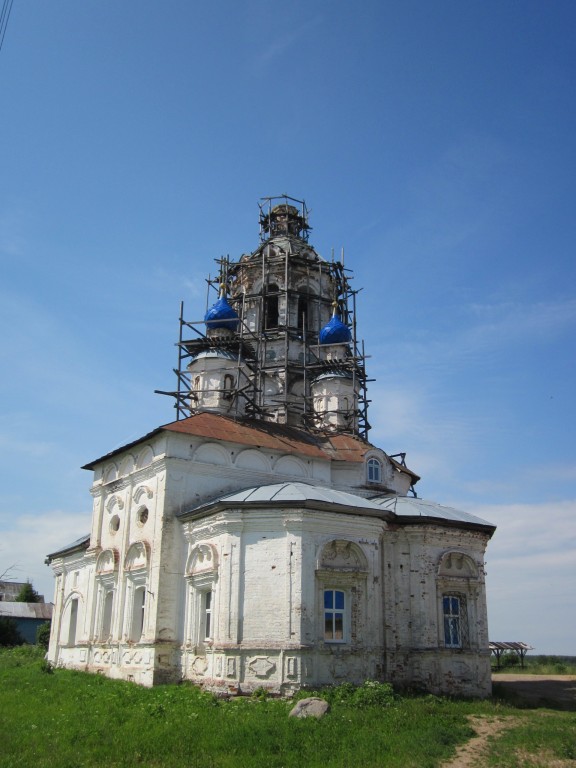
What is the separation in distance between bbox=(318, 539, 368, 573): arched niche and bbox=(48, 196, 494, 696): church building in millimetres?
36

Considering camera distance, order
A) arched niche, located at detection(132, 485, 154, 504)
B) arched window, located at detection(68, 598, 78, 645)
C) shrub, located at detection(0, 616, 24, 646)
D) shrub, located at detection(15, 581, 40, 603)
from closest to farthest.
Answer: arched niche, located at detection(132, 485, 154, 504), arched window, located at detection(68, 598, 78, 645), shrub, located at detection(0, 616, 24, 646), shrub, located at detection(15, 581, 40, 603)

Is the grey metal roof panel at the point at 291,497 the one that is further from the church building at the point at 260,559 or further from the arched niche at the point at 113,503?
the arched niche at the point at 113,503

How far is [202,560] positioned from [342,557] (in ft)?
11.7

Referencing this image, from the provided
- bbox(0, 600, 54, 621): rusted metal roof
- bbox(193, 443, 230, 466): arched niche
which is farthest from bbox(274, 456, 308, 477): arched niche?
bbox(0, 600, 54, 621): rusted metal roof

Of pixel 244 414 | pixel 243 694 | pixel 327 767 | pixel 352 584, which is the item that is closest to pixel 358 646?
pixel 352 584

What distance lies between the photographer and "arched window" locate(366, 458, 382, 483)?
22.9m

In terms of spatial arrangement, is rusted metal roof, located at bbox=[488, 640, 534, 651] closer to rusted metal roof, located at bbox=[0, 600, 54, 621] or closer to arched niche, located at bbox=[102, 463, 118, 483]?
arched niche, located at bbox=[102, 463, 118, 483]

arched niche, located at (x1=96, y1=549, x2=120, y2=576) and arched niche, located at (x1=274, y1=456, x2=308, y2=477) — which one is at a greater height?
arched niche, located at (x1=274, y1=456, x2=308, y2=477)

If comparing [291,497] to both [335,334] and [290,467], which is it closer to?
[290,467]

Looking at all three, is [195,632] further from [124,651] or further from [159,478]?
[159,478]

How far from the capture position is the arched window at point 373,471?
75.1 feet

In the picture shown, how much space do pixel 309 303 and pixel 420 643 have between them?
15399 mm

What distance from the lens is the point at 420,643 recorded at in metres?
18.3

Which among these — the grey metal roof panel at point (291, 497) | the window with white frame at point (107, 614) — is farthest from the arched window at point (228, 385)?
the window with white frame at point (107, 614)
